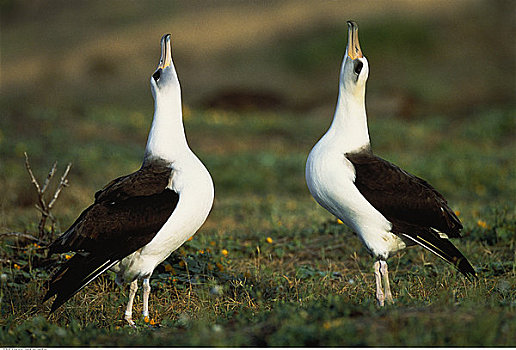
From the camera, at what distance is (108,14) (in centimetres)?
3281

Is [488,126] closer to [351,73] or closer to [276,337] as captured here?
[351,73]

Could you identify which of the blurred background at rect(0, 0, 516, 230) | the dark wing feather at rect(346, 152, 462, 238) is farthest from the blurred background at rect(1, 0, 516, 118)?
the dark wing feather at rect(346, 152, 462, 238)

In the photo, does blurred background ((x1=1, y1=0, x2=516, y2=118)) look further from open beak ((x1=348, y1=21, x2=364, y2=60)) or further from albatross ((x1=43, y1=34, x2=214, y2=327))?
albatross ((x1=43, y1=34, x2=214, y2=327))

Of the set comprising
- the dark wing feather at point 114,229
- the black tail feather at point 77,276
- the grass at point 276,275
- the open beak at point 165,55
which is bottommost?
the grass at point 276,275

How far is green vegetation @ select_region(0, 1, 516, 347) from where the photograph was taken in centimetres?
345

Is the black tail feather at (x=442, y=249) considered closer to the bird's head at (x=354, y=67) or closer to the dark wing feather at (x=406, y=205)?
the dark wing feather at (x=406, y=205)

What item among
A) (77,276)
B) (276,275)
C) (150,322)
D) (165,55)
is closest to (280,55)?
(276,275)

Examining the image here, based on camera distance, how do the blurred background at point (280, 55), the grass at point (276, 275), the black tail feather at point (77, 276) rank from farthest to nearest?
1. the blurred background at point (280, 55)
2. the black tail feather at point (77, 276)
3. the grass at point (276, 275)

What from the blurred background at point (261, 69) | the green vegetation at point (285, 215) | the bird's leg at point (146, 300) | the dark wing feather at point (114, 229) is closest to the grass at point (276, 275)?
the green vegetation at point (285, 215)

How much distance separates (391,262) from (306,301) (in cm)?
170

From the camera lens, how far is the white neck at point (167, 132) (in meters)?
4.65

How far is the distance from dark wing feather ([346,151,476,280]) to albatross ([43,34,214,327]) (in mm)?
1087

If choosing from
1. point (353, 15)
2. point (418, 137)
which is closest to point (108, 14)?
point (353, 15)

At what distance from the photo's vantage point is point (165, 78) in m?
4.87
